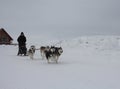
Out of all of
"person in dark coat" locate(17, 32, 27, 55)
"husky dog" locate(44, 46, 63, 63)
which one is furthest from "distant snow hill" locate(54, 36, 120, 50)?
"husky dog" locate(44, 46, 63, 63)

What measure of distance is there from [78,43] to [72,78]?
32.1 meters

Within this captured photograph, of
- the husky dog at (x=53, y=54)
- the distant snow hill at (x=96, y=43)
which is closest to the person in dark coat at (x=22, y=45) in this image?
the husky dog at (x=53, y=54)

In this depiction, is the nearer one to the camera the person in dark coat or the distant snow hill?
the person in dark coat

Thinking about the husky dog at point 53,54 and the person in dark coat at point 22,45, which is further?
the person in dark coat at point 22,45

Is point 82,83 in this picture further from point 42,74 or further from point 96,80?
point 42,74

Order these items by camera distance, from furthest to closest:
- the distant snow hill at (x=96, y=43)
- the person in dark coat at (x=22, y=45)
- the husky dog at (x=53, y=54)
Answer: the distant snow hill at (x=96, y=43)
the person in dark coat at (x=22, y=45)
the husky dog at (x=53, y=54)

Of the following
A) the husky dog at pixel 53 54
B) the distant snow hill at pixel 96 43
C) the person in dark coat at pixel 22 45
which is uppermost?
the distant snow hill at pixel 96 43

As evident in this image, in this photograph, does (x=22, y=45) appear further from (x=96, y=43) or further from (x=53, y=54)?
(x=96, y=43)

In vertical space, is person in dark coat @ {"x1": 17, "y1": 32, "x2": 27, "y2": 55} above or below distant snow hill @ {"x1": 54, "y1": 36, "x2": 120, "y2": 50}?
below

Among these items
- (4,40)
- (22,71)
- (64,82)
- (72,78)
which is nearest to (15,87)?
(64,82)

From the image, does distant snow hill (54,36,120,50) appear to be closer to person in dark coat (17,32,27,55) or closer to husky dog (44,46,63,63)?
person in dark coat (17,32,27,55)

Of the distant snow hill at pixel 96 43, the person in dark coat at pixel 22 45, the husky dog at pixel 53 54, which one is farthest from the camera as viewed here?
the distant snow hill at pixel 96 43

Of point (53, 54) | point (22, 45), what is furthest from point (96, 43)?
point (53, 54)

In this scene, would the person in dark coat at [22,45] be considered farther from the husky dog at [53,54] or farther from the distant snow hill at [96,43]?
the distant snow hill at [96,43]
